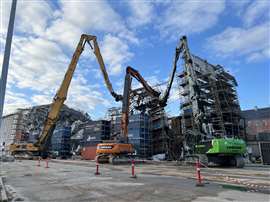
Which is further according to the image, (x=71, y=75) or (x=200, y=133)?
(x=71, y=75)

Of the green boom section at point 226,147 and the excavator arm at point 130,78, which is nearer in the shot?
the green boom section at point 226,147

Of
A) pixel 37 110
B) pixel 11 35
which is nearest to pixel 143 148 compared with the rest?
pixel 11 35

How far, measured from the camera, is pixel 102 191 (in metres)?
8.05

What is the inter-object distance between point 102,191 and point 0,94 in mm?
4618

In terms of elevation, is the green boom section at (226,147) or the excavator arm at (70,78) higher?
the excavator arm at (70,78)

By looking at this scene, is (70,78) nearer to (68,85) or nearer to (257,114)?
(68,85)

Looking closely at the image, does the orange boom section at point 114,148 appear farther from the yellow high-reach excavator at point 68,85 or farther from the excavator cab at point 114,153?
the yellow high-reach excavator at point 68,85

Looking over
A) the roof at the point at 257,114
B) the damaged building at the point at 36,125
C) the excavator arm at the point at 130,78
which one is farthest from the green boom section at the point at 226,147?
the damaged building at the point at 36,125

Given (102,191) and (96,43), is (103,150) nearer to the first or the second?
(96,43)

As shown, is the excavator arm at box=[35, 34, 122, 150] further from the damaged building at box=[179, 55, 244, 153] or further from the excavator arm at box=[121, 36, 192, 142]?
the damaged building at box=[179, 55, 244, 153]

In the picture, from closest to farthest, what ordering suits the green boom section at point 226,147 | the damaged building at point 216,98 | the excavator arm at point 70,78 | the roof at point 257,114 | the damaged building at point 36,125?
the green boom section at point 226,147 < the excavator arm at point 70,78 < the damaged building at point 216,98 < the damaged building at point 36,125 < the roof at point 257,114

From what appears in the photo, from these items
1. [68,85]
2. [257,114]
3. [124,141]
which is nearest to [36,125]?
[68,85]

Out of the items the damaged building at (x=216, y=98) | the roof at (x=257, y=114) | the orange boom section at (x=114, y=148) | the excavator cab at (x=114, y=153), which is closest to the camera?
the excavator cab at (x=114, y=153)

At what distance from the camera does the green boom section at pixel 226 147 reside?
19125mm
